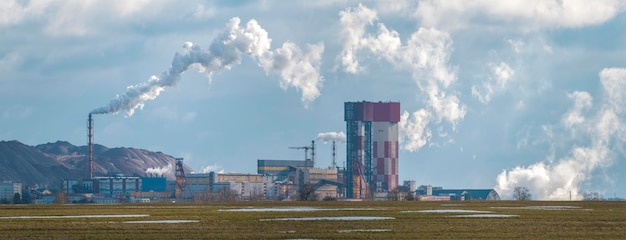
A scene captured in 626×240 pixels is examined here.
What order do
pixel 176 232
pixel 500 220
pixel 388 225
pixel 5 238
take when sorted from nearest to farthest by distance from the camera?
pixel 5 238
pixel 176 232
pixel 388 225
pixel 500 220

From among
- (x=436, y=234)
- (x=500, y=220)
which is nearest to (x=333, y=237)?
(x=436, y=234)

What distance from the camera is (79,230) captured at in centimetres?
5556

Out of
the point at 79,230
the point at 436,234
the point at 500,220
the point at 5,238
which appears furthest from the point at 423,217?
the point at 5,238

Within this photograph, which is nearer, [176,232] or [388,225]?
[176,232]

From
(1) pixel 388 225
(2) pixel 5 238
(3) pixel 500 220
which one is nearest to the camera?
(2) pixel 5 238

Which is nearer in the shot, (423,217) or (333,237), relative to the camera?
(333,237)

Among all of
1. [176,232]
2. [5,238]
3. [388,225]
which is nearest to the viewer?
[5,238]

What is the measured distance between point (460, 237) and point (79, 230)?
16880 millimetres

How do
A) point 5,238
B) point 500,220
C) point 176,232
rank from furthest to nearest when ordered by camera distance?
1. point 500,220
2. point 176,232
3. point 5,238

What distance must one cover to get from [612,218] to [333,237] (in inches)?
906

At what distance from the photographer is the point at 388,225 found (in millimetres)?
60031

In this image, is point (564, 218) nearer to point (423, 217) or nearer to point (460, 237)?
point (423, 217)

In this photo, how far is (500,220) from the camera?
65.2 meters

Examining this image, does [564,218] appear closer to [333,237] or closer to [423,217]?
[423,217]
